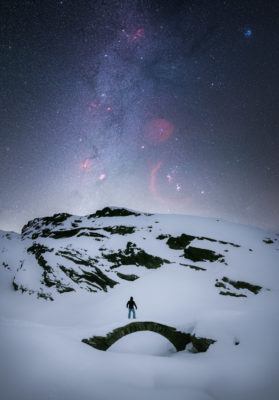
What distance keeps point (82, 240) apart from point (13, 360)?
25.8 m

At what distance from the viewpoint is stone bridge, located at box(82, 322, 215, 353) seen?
16.0 metres

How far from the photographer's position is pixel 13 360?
9.57m

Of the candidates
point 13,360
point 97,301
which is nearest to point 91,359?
point 13,360

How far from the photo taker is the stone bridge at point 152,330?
1597 centimetres

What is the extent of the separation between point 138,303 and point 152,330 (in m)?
7.35

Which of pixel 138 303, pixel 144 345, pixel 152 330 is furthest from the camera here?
pixel 144 345

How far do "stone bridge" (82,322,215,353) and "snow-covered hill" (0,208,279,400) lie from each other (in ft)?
1.74

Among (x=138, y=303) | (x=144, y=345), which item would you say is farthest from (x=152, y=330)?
(x=144, y=345)

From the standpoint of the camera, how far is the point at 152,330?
60.5ft

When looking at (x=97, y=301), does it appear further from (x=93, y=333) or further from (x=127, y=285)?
(x=93, y=333)

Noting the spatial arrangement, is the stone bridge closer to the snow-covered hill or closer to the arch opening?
the snow-covered hill

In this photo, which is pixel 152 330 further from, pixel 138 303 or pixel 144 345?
pixel 144 345

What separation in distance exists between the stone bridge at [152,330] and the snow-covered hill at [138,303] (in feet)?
1.74

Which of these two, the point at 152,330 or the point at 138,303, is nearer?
the point at 152,330
